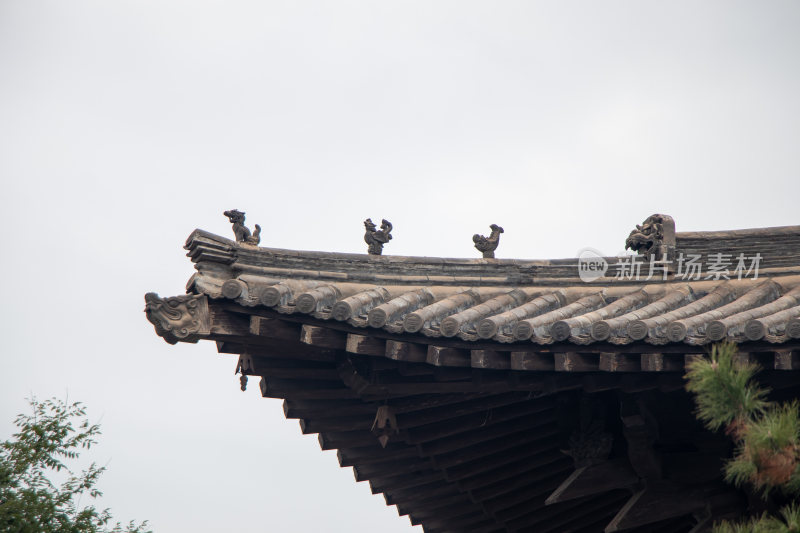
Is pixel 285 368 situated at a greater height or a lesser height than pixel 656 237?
lesser

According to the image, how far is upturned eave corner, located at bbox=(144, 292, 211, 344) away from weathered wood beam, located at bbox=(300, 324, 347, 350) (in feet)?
2.12

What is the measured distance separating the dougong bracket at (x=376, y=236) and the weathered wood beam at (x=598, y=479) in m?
2.27

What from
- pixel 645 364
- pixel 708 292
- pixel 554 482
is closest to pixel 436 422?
pixel 554 482

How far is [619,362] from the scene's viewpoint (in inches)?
247

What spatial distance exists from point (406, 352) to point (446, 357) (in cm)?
27

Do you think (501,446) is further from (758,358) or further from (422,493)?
(758,358)

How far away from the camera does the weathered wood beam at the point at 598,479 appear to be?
711cm

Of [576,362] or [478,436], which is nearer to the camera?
[576,362]

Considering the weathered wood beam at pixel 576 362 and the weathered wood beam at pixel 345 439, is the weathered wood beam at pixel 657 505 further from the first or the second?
the weathered wood beam at pixel 345 439

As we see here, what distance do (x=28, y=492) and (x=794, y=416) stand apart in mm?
6431

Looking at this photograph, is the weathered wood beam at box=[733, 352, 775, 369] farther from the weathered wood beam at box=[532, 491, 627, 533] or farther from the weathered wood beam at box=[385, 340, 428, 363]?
the weathered wood beam at box=[532, 491, 627, 533]

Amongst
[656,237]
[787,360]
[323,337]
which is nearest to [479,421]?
[323,337]

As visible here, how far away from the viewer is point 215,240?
6.77 m

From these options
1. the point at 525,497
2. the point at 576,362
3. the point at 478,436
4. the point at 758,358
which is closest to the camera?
the point at 758,358
